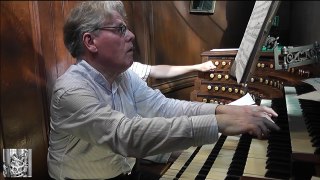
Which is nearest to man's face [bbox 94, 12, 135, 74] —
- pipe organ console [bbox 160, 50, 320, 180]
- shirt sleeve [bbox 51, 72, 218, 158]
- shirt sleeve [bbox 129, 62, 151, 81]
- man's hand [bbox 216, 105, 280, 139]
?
shirt sleeve [bbox 51, 72, 218, 158]

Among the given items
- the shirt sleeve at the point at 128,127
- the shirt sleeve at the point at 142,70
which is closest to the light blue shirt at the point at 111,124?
the shirt sleeve at the point at 128,127

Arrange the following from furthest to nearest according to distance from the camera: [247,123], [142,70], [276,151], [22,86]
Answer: [142,70], [22,86], [276,151], [247,123]

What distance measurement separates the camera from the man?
0.95m

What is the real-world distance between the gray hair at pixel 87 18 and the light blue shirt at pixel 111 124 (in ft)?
0.45

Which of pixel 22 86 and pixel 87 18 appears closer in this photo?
pixel 87 18

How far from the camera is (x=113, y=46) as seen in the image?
4.66ft

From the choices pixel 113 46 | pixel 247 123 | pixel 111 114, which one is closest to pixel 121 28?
pixel 113 46

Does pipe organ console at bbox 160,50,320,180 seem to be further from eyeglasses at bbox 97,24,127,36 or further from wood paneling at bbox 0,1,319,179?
wood paneling at bbox 0,1,319,179

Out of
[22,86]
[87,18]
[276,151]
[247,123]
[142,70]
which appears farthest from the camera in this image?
[142,70]

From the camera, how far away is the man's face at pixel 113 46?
1.40 metres

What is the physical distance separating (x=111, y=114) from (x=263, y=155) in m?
0.50

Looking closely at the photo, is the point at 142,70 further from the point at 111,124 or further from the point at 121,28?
the point at 111,124

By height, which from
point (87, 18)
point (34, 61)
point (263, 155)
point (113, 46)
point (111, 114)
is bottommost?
point (263, 155)

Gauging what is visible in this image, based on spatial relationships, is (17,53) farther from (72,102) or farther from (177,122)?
(177,122)
